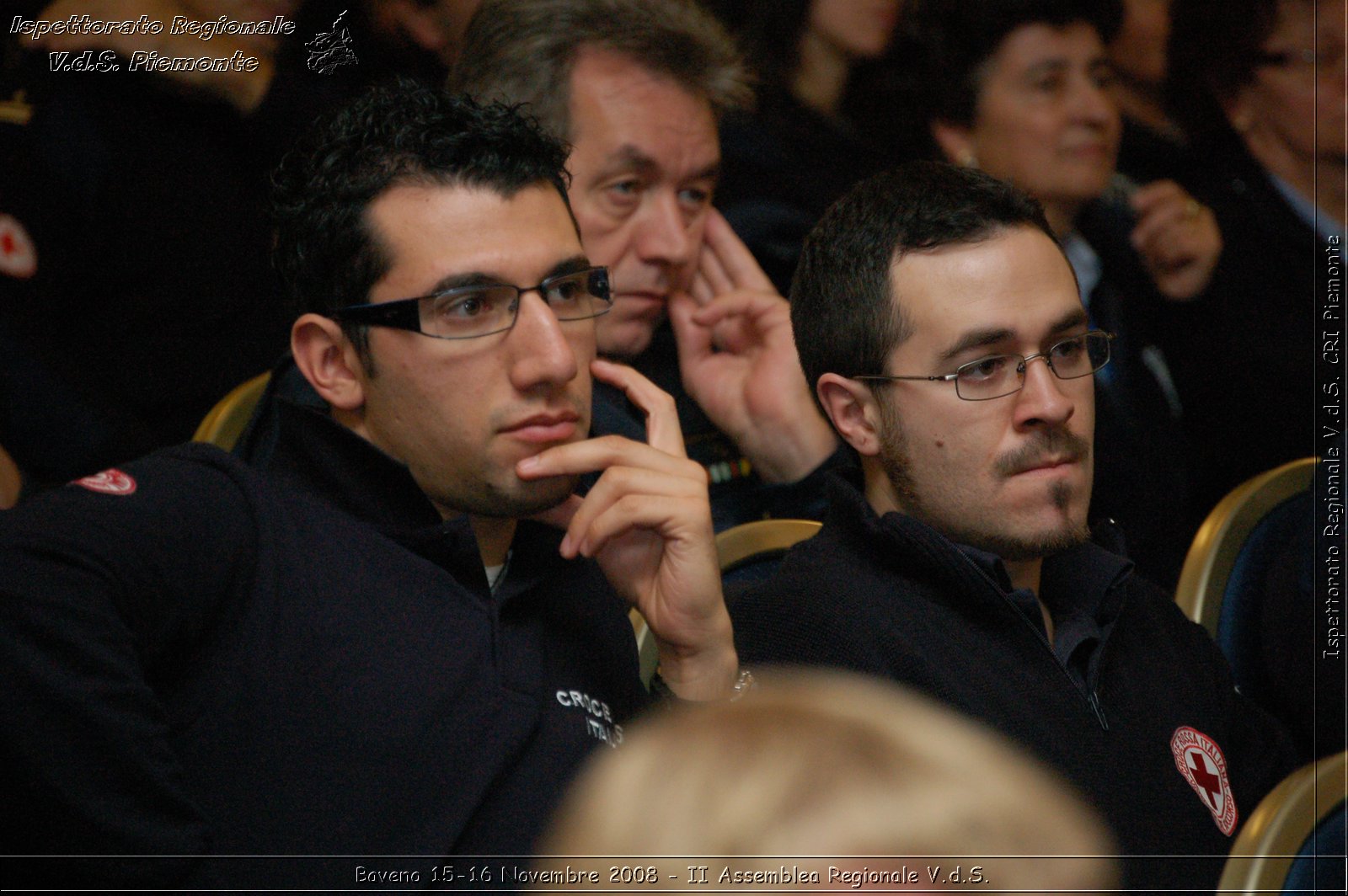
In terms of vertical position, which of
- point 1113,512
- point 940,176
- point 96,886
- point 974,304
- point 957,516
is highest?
point 940,176

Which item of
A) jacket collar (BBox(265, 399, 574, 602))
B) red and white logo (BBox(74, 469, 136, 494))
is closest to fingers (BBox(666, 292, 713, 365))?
jacket collar (BBox(265, 399, 574, 602))

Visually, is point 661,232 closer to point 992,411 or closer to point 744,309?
point 744,309

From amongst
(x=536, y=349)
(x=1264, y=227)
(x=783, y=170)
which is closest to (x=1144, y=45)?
(x=1264, y=227)

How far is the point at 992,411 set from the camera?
1494 mm

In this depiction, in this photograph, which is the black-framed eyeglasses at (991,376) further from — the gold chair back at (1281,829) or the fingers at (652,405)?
the gold chair back at (1281,829)

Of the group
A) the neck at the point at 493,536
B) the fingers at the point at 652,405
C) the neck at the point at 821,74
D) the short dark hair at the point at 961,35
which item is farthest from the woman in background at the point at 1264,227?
the neck at the point at 493,536

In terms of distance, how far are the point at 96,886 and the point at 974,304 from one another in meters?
1.05

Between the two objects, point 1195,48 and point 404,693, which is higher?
point 1195,48

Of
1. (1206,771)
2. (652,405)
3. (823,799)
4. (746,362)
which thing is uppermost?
(823,799)

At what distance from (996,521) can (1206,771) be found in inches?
14.9

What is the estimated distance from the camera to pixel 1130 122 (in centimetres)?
323

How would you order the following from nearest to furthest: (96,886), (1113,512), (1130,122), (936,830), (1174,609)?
1. (936,830)
2. (96,886)
3. (1174,609)
4. (1113,512)
5. (1130,122)

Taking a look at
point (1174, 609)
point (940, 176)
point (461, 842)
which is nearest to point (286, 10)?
point (940, 176)

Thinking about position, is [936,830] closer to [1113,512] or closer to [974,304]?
[974,304]
